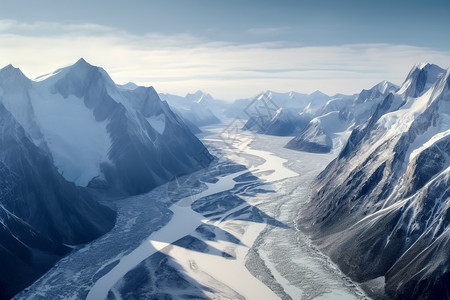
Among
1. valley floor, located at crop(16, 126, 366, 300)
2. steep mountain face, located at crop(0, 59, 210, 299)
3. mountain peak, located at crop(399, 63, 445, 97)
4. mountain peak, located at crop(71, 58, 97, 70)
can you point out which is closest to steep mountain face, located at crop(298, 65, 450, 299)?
mountain peak, located at crop(399, 63, 445, 97)

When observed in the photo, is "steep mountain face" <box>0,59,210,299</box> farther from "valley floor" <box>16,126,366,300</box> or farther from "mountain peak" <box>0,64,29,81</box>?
"valley floor" <box>16,126,366,300</box>

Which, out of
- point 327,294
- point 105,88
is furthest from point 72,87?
point 327,294

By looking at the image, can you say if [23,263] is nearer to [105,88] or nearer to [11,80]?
[11,80]

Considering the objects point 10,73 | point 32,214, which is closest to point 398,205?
point 32,214

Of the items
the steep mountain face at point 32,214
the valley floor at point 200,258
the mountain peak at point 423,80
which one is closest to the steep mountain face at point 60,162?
the steep mountain face at point 32,214

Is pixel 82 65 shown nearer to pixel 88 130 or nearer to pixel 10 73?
pixel 88 130

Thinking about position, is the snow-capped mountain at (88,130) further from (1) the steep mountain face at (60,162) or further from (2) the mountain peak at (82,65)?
(1) the steep mountain face at (60,162)
